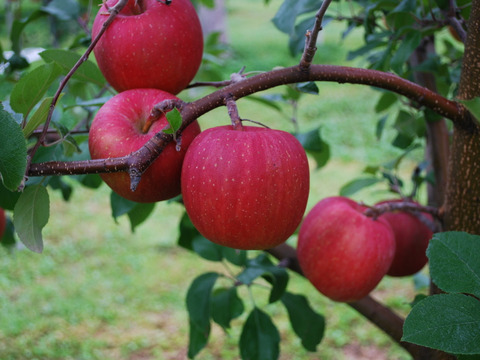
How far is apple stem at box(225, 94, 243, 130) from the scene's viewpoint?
0.52m

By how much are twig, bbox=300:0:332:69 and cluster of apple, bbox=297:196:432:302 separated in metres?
0.34

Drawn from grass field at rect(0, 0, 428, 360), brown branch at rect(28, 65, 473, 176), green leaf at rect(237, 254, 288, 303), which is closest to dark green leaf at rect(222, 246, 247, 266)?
green leaf at rect(237, 254, 288, 303)

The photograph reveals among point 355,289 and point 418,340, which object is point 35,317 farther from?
point 418,340

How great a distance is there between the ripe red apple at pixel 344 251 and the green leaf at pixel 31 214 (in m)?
0.40

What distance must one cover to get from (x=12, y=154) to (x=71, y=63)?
9.8 inches

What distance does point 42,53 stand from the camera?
66 centimetres

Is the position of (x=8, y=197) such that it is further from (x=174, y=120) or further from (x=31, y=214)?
(x=174, y=120)

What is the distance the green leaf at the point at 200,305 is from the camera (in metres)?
0.97

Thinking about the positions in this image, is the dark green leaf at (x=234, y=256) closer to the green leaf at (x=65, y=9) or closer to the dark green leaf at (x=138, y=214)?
the dark green leaf at (x=138, y=214)

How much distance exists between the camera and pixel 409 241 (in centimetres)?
92

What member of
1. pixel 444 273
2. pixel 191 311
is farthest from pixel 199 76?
pixel 444 273

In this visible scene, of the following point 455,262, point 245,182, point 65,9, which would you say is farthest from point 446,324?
point 65,9

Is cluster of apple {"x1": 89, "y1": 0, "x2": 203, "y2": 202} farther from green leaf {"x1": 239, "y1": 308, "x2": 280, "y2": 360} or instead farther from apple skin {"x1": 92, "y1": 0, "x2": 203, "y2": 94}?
green leaf {"x1": 239, "y1": 308, "x2": 280, "y2": 360}

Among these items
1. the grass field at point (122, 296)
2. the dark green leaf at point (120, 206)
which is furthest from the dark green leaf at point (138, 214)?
the grass field at point (122, 296)
